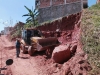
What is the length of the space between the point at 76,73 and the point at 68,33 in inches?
404

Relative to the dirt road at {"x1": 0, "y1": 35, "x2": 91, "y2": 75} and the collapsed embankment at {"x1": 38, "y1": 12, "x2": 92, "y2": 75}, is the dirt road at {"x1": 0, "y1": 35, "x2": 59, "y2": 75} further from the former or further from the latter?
the collapsed embankment at {"x1": 38, "y1": 12, "x2": 92, "y2": 75}

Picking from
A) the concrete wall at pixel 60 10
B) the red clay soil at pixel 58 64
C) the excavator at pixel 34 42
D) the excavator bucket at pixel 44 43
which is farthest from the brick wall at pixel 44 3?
the excavator bucket at pixel 44 43

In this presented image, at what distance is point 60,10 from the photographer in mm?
27047

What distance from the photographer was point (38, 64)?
13398 mm

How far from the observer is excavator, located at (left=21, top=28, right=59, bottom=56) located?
14497 millimetres

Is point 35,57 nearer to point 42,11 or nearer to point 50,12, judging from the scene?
point 50,12

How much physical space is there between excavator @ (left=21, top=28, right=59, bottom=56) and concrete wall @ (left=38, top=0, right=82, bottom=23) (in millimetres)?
9650

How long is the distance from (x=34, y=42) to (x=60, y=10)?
12.7 m

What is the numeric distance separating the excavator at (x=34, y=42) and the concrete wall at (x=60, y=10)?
965 centimetres

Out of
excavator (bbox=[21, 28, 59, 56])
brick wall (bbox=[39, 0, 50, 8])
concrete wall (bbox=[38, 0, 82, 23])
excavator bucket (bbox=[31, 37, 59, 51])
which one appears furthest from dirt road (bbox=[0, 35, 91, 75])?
brick wall (bbox=[39, 0, 50, 8])

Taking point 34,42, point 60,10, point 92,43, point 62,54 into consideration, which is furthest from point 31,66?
point 60,10

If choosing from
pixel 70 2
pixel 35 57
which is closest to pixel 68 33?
pixel 35 57

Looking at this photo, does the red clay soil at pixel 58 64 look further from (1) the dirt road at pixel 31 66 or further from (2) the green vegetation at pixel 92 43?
(2) the green vegetation at pixel 92 43

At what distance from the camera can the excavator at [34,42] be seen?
47.6 feet
